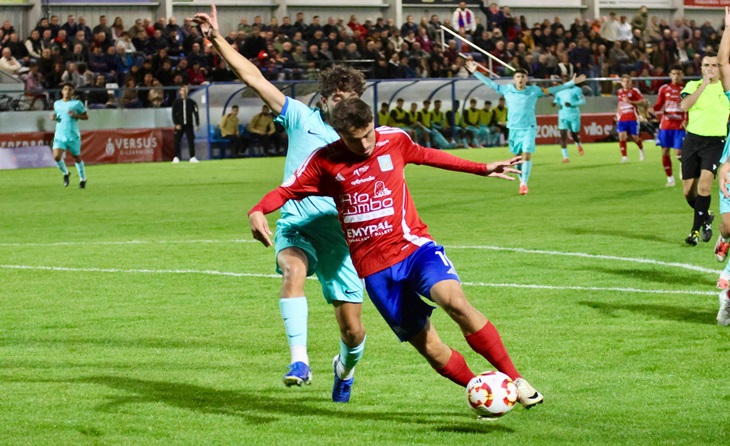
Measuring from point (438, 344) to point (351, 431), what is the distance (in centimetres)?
65

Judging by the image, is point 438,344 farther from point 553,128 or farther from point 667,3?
point 667,3

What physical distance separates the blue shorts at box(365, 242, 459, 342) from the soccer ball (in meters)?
0.45

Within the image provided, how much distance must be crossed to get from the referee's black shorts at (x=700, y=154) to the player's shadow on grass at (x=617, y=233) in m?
0.84

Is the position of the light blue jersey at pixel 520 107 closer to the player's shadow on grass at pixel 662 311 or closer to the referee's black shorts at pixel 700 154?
the referee's black shorts at pixel 700 154

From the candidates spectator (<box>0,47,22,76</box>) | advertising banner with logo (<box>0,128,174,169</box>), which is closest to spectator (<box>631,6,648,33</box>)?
advertising banner with logo (<box>0,128,174,169</box>)

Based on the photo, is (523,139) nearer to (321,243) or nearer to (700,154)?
(700,154)

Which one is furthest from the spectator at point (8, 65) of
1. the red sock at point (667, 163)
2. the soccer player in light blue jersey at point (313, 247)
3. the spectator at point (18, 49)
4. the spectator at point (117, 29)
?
the soccer player in light blue jersey at point (313, 247)

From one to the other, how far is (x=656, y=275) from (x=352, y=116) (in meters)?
6.67

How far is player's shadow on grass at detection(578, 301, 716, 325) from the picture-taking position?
966 cm

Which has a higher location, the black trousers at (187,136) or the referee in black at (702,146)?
the referee in black at (702,146)

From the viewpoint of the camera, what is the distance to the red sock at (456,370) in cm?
651

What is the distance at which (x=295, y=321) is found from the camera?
273 inches

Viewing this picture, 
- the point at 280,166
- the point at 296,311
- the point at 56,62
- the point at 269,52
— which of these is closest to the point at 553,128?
the point at 269,52

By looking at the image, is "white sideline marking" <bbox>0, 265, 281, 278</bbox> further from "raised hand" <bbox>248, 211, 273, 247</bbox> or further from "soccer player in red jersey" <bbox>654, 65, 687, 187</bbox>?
"soccer player in red jersey" <bbox>654, 65, 687, 187</bbox>
